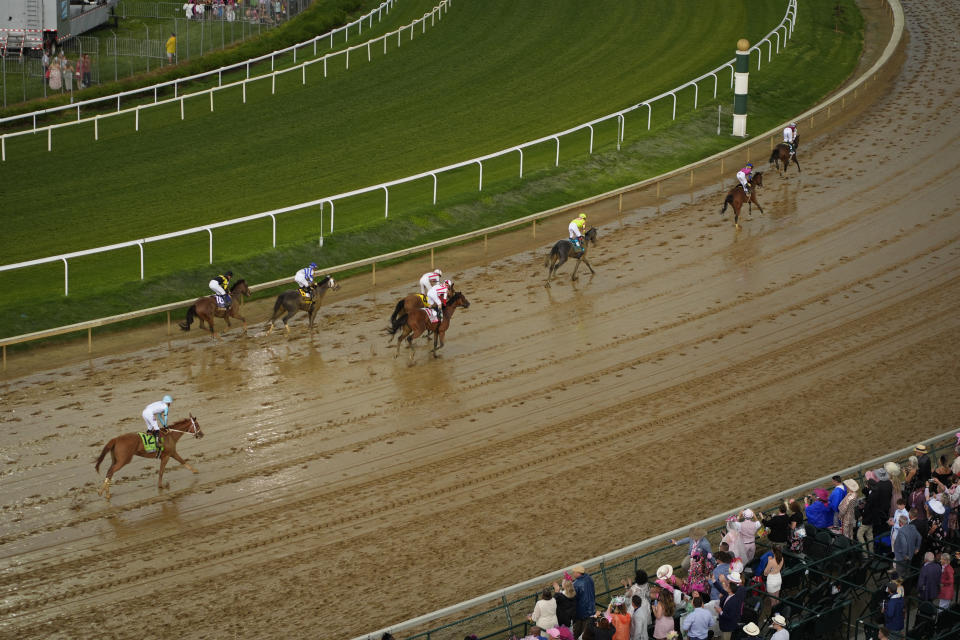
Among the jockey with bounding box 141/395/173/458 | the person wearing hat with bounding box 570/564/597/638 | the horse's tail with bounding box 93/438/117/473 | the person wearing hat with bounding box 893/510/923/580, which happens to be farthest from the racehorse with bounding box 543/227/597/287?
the person wearing hat with bounding box 570/564/597/638

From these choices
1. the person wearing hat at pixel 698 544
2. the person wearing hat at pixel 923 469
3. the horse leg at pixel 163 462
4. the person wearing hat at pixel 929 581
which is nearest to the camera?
the person wearing hat at pixel 929 581

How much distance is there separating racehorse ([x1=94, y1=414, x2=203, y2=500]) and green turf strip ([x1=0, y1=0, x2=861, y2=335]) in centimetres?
417

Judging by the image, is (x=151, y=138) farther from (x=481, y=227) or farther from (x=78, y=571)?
(x=78, y=571)

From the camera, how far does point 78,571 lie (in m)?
10.4

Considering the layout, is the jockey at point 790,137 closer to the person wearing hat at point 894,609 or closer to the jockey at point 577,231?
the jockey at point 577,231

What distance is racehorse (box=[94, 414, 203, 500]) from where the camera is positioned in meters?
11.4

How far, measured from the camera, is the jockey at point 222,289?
15.0 meters

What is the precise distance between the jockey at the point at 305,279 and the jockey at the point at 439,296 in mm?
1642

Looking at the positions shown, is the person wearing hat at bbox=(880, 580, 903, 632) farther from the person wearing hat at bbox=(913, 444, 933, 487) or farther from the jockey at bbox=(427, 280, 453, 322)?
the jockey at bbox=(427, 280, 453, 322)

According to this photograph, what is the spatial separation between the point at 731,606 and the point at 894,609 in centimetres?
117

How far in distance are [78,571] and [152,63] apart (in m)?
19.3

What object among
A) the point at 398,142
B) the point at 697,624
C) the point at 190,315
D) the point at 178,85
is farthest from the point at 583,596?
the point at 178,85

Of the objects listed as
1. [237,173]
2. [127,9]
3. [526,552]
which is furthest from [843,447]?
[127,9]

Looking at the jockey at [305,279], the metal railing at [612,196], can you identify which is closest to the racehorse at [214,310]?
the metal railing at [612,196]
